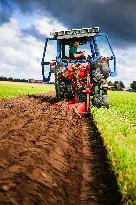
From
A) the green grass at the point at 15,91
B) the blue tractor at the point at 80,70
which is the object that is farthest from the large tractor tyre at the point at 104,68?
the green grass at the point at 15,91

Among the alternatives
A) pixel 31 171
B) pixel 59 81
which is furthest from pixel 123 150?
pixel 59 81

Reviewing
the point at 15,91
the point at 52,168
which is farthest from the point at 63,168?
the point at 15,91

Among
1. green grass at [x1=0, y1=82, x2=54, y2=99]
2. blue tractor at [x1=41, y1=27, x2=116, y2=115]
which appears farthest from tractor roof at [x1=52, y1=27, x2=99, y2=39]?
green grass at [x1=0, y1=82, x2=54, y2=99]

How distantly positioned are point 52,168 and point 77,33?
7.72 meters

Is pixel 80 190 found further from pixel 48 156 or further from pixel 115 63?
pixel 115 63

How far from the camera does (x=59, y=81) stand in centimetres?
1146

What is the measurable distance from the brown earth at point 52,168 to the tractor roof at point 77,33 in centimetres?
504

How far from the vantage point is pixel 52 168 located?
13.5ft

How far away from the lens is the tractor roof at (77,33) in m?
11.1

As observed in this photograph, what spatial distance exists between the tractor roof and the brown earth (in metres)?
5.04

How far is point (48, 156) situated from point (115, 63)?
6.56 m

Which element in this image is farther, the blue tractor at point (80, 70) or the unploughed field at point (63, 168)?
the blue tractor at point (80, 70)

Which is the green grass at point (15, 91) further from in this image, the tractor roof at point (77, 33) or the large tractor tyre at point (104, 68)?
the large tractor tyre at point (104, 68)

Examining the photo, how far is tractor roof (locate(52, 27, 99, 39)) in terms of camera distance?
11.1 metres
